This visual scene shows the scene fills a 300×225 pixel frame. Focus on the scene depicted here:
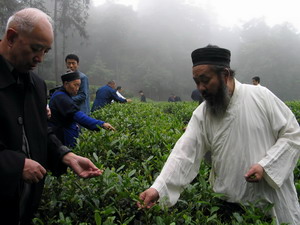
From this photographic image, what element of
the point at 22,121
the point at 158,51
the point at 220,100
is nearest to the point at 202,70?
the point at 220,100

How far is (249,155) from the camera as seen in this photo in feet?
6.28

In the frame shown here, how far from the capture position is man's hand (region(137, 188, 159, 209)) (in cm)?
169

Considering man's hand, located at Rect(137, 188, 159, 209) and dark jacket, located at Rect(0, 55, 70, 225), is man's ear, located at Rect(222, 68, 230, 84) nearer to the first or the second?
man's hand, located at Rect(137, 188, 159, 209)

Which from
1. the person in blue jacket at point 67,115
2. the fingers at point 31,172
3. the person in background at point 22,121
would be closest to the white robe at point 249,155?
the person in background at point 22,121

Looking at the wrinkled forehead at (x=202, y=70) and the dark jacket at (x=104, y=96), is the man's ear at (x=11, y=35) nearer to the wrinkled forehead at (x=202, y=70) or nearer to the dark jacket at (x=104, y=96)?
the wrinkled forehead at (x=202, y=70)

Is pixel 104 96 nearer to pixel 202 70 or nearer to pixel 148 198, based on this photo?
pixel 202 70

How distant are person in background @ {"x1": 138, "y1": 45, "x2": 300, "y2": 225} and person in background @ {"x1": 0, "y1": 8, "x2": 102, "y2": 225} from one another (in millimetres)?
648

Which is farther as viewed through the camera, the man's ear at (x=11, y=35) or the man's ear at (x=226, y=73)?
the man's ear at (x=226, y=73)

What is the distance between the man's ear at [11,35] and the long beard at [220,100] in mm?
1322

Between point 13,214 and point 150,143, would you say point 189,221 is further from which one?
point 150,143

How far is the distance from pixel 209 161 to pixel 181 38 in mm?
51303

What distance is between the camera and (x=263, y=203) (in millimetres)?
1898

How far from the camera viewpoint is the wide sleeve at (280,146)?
6.07ft

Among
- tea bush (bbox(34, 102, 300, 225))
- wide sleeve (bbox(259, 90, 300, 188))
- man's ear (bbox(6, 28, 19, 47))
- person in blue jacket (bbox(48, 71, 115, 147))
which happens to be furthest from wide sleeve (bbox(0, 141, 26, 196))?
person in blue jacket (bbox(48, 71, 115, 147))
